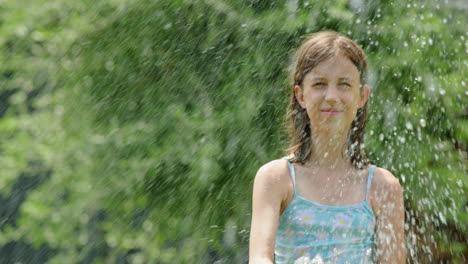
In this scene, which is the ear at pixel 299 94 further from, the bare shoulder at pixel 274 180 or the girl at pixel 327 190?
the bare shoulder at pixel 274 180

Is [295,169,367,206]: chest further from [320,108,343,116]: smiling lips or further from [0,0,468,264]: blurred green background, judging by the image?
[0,0,468,264]: blurred green background

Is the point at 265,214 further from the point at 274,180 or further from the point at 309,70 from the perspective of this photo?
the point at 309,70

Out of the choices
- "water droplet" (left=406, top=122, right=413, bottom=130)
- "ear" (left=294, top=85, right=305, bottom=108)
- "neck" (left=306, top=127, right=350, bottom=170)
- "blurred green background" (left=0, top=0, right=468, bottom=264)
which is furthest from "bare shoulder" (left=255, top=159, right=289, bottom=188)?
"water droplet" (left=406, top=122, right=413, bottom=130)

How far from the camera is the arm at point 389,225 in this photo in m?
2.24

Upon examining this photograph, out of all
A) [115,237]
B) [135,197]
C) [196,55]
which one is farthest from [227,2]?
[115,237]

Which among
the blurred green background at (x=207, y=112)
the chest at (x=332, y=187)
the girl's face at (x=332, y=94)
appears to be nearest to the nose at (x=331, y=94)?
the girl's face at (x=332, y=94)

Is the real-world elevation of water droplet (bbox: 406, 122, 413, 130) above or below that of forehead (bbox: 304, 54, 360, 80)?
below

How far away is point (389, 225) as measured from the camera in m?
2.26

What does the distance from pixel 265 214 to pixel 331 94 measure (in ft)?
1.29

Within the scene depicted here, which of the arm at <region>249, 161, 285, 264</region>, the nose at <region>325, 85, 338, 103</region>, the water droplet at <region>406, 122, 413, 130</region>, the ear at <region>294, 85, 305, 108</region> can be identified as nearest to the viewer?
the arm at <region>249, 161, 285, 264</region>

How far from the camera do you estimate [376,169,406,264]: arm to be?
7.34 feet

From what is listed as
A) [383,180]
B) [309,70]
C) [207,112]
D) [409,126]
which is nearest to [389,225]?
[383,180]

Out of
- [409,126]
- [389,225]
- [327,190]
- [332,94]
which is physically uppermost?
[332,94]

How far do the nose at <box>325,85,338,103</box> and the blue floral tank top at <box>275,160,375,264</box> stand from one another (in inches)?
11.5
